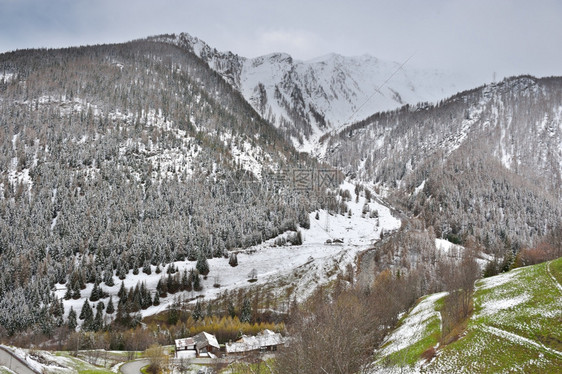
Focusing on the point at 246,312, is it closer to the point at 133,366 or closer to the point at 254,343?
the point at 254,343

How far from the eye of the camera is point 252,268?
16838 cm

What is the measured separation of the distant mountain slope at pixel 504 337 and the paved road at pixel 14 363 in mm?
41502

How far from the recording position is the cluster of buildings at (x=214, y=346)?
85.8 metres

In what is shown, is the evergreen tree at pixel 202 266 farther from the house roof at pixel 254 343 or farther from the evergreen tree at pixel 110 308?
the house roof at pixel 254 343

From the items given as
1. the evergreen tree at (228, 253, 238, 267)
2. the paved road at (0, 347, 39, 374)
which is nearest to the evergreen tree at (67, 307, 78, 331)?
the evergreen tree at (228, 253, 238, 267)

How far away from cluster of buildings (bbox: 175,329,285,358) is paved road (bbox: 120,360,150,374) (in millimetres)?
12405

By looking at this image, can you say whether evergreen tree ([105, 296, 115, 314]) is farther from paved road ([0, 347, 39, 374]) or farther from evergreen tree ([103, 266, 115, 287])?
paved road ([0, 347, 39, 374])

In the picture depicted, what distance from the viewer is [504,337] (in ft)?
107

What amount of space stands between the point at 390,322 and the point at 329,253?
116m

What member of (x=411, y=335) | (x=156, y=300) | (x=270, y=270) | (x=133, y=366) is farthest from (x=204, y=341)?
(x=270, y=270)

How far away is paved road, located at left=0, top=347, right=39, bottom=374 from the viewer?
1702 inches

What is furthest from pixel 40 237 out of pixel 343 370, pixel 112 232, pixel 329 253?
pixel 343 370

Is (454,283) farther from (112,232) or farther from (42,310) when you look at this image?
(112,232)

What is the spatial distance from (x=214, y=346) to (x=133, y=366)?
23.8 meters
